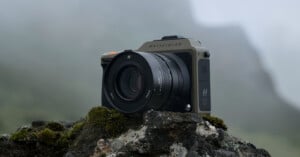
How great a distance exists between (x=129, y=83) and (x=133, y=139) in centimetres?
27

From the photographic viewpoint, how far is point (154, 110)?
2.23 m

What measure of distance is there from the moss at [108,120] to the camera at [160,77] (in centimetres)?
3

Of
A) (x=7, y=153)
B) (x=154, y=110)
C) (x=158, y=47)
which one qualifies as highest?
(x=158, y=47)

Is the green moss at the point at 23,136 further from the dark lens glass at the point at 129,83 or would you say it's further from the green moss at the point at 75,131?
the dark lens glass at the point at 129,83

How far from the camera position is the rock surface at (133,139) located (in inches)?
83.1

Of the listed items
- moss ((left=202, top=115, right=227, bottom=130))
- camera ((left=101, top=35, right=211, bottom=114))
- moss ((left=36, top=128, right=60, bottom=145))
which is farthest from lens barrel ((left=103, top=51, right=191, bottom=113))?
moss ((left=36, top=128, right=60, bottom=145))

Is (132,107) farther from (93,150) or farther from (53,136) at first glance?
(53,136)

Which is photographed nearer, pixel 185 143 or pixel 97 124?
pixel 185 143

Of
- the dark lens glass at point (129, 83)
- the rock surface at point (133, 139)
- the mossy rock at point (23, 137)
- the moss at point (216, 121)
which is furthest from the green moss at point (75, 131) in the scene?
the moss at point (216, 121)

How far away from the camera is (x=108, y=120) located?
2271mm

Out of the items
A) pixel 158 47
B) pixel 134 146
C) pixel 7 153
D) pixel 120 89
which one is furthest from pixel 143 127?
→ pixel 7 153

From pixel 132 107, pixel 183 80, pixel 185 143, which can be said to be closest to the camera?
pixel 185 143

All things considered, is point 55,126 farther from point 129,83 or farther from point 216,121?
point 216,121

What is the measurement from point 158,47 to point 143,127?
0.45 m
